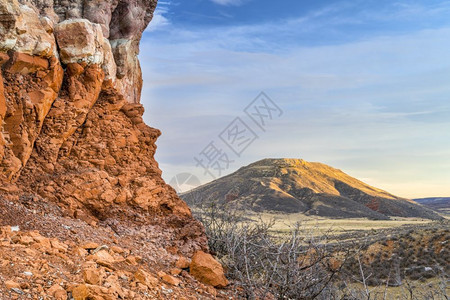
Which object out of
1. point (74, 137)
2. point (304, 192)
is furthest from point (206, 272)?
point (304, 192)

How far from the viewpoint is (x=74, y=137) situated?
7051 mm

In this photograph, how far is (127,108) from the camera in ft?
26.2

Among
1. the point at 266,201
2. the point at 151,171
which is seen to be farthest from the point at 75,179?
the point at 266,201

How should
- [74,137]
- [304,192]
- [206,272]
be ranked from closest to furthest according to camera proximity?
[206,272], [74,137], [304,192]

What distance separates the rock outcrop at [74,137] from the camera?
5887 mm

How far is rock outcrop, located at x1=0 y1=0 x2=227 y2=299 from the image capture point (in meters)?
5.89

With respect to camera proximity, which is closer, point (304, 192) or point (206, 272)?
point (206, 272)

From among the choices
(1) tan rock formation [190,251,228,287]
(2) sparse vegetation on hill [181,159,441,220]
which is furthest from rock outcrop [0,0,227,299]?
(2) sparse vegetation on hill [181,159,441,220]

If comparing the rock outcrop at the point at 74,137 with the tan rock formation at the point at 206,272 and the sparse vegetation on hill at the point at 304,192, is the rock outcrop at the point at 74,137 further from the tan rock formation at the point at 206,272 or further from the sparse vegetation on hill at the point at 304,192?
the sparse vegetation on hill at the point at 304,192

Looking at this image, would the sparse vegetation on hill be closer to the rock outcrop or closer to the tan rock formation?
the rock outcrop

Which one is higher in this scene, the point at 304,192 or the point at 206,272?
the point at 304,192

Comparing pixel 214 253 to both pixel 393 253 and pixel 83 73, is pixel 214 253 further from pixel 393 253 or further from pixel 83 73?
pixel 393 253

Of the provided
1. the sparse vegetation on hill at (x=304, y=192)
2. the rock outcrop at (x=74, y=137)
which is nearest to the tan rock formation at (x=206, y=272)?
the rock outcrop at (x=74, y=137)

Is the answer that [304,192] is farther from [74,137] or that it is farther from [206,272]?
[206,272]
